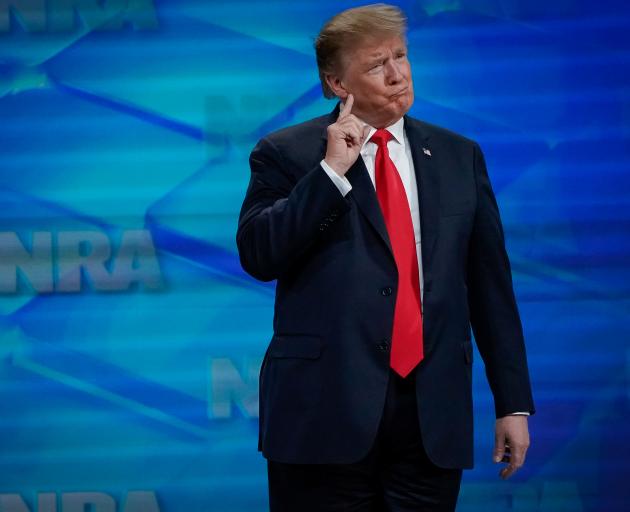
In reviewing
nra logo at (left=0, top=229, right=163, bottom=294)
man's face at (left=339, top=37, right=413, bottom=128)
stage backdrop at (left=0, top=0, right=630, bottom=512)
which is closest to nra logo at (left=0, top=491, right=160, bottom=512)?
stage backdrop at (left=0, top=0, right=630, bottom=512)

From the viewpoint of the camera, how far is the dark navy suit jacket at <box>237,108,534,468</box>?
199cm

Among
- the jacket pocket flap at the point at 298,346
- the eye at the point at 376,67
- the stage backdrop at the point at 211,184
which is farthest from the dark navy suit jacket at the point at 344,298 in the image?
the stage backdrop at the point at 211,184

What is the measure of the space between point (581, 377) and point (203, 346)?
117 centimetres

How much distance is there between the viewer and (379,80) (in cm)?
209

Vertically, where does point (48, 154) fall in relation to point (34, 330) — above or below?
above

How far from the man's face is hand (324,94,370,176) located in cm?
9

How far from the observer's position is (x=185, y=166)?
3.42 metres

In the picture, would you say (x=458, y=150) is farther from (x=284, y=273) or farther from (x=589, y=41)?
(x=589, y=41)

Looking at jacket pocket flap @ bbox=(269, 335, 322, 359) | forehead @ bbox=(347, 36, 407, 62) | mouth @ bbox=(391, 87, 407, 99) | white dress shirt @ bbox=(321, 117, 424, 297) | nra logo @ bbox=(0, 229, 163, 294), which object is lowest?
nra logo @ bbox=(0, 229, 163, 294)

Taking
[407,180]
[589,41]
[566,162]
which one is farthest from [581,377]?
[407,180]

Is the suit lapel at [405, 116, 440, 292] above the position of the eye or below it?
Answer: below

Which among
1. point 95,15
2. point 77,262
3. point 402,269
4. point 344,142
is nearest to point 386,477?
point 402,269

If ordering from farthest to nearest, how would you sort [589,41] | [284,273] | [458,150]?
[589,41]
[458,150]
[284,273]

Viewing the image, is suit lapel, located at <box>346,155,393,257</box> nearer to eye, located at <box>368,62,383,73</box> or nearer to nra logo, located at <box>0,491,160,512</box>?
eye, located at <box>368,62,383,73</box>
